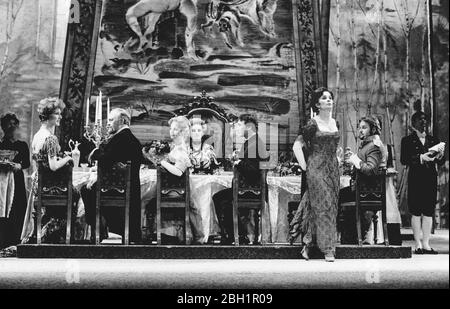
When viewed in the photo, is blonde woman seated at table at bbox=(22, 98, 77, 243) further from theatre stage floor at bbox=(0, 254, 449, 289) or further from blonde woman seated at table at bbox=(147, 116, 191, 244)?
theatre stage floor at bbox=(0, 254, 449, 289)

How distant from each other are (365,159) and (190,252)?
1872 mm

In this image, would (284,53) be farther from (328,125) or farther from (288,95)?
(328,125)

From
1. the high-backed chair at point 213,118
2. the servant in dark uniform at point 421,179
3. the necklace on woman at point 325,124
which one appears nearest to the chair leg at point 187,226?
the necklace on woman at point 325,124

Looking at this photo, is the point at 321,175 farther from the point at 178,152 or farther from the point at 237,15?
the point at 237,15

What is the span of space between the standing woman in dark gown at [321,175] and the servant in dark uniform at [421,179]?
1.45m

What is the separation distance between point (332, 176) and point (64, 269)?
2.43 meters

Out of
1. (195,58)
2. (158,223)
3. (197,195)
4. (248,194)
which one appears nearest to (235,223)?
(248,194)

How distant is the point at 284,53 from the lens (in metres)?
10.5

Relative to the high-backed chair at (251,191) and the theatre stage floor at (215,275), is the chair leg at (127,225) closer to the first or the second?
the theatre stage floor at (215,275)

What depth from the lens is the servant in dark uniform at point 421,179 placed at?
734 centimetres

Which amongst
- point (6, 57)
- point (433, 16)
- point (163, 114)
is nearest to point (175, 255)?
point (163, 114)

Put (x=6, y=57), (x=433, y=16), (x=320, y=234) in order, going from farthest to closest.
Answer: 1. (x=433, y=16)
2. (x=6, y=57)
3. (x=320, y=234)
